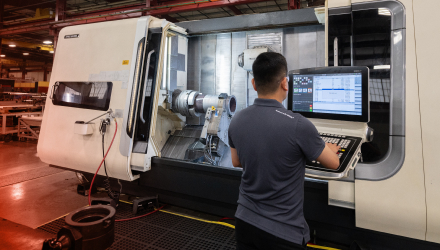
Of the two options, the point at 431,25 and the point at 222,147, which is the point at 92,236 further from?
the point at 431,25

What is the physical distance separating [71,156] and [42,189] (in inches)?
37.4

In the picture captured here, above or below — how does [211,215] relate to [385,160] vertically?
below

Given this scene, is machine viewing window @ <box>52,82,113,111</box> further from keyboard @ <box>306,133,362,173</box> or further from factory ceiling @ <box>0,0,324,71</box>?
factory ceiling @ <box>0,0,324,71</box>

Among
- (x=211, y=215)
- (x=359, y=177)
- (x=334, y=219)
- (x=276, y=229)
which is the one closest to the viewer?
(x=276, y=229)

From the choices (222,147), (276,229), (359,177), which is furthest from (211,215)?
(276,229)

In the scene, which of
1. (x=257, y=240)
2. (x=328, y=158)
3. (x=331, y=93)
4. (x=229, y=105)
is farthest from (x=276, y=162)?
(x=229, y=105)

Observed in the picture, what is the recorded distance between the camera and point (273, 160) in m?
1.12

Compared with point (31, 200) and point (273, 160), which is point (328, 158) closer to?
point (273, 160)

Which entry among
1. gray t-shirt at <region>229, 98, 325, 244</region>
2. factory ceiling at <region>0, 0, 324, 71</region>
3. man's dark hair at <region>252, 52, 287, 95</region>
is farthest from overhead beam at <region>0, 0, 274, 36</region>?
gray t-shirt at <region>229, 98, 325, 244</region>

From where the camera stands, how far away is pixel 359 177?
5.59ft

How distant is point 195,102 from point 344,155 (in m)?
2.01

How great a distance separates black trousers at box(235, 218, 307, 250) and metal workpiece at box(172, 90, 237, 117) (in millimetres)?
1935

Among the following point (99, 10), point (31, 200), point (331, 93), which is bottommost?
point (31, 200)

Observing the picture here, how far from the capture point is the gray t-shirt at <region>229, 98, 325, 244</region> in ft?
3.56
